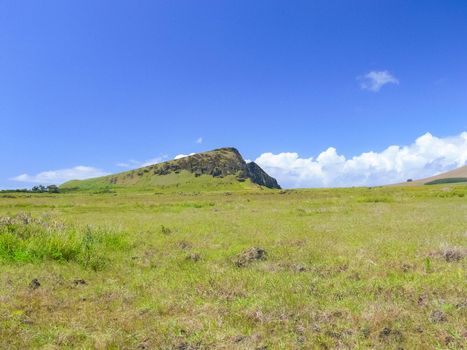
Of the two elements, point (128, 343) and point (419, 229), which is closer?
point (128, 343)

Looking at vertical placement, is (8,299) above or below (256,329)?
above

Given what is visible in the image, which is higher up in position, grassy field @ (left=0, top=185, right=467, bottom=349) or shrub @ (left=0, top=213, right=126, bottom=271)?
shrub @ (left=0, top=213, right=126, bottom=271)

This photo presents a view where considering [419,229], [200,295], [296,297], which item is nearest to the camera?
[296,297]

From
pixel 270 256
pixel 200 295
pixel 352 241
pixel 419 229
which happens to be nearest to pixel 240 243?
pixel 270 256

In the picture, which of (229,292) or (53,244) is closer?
(229,292)

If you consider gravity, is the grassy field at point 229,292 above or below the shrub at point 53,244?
below

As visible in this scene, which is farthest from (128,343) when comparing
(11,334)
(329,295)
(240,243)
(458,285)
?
(240,243)

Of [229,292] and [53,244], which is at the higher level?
[53,244]

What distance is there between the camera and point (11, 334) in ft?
26.7

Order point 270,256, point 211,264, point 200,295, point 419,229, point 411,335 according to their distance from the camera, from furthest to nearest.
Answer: point 419,229, point 270,256, point 211,264, point 200,295, point 411,335

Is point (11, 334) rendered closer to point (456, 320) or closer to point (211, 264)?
point (211, 264)

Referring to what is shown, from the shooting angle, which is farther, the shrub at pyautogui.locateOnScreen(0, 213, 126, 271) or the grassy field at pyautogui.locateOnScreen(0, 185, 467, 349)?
the shrub at pyautogui.locateOnScreen(0, 213, 126, 271)

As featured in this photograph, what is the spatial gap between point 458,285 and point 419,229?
13.2 metres

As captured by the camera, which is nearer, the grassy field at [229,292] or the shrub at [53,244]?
the grassy field at [229,292]
